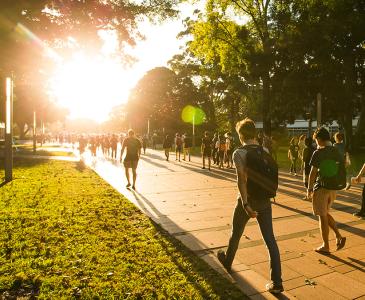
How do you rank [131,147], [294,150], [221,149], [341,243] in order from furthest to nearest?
[221,149]
[294,150]
[131,147]
[341,243]

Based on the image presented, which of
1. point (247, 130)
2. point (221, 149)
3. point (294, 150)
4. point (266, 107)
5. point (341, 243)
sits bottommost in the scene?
point (341, 243)

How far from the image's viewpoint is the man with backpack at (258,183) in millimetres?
4059

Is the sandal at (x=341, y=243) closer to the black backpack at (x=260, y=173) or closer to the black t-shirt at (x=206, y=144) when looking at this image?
the black backpack at (x=260, y=173)

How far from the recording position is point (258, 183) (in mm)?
4086

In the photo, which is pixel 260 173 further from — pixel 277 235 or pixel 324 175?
pixel 277 235

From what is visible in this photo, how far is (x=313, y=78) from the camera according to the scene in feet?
94.6

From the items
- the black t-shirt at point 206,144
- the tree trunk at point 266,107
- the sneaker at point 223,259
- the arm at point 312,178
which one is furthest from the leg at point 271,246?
the tree trunk at point 266,107

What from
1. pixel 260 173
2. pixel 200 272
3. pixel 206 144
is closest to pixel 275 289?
pixel 200 272

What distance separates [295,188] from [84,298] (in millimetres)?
9588

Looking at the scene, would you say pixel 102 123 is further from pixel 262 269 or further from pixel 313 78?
pixel 262 269

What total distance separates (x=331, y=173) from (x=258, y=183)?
1.71 meters

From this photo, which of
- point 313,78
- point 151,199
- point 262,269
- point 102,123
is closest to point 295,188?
point 151,199

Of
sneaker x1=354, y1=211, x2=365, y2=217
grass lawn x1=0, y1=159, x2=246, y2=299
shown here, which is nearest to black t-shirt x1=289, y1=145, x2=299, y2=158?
sneaker x1=354, y1=211, x2=365, y2=217

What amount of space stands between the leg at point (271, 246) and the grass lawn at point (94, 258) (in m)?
0.45
